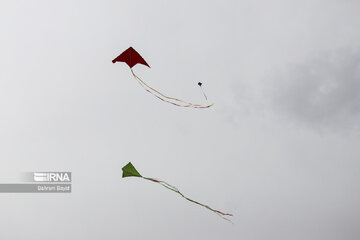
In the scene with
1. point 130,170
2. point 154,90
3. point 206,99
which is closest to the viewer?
point 130,170

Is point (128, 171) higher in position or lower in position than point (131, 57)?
lower

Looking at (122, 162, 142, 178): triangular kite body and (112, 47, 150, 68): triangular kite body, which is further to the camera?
(112, 47, 150, 68): triangular kite body

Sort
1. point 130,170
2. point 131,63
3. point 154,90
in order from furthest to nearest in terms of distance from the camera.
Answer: point 154,90
point 131,63
point 130,170

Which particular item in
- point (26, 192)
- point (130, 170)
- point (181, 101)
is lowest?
point (130, 170)

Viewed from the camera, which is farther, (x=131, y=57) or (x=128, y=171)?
(x=131, y=57)

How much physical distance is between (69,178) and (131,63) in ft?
32.2

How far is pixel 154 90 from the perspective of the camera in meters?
20.4

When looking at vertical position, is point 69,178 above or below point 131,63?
→ below

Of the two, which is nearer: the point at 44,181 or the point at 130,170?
the point at 130,170

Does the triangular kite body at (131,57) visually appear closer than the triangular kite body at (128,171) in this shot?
No

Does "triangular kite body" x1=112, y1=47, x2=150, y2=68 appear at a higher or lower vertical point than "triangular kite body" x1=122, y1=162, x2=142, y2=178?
higher

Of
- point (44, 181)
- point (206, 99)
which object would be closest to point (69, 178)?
point (44, 181)

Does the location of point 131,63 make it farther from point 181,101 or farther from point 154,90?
point 181,101

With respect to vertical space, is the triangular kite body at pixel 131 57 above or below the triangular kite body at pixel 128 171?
above
